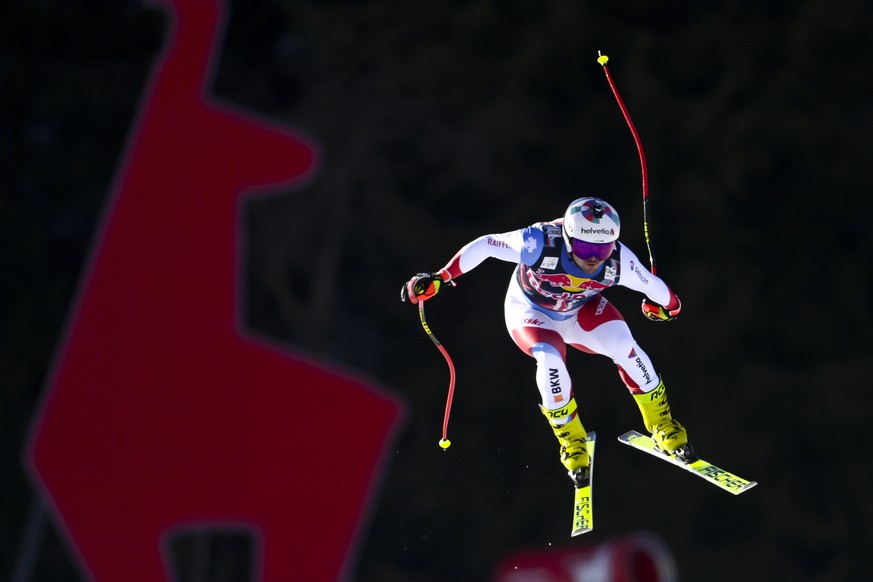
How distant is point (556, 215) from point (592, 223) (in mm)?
7649

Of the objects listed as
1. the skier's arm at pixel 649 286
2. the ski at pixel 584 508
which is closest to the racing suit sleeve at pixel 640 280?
the skier's arm at pixel 649 286

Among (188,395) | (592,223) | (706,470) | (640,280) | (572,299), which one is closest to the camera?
(592,223)

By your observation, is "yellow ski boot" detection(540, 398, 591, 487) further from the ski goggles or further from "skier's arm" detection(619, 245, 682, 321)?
the ski goggles

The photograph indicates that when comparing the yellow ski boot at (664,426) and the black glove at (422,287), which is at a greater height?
the black glove at (422,287)

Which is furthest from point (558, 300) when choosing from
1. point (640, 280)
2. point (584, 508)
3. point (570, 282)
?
point (584, 508)

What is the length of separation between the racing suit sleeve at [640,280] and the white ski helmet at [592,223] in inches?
7.8

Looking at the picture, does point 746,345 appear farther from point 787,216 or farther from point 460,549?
point 460,549

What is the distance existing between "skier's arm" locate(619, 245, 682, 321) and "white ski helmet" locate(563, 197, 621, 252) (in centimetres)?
20

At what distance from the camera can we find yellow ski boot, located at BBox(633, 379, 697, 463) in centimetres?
673

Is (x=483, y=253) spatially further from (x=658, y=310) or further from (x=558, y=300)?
(x=658, y=310)

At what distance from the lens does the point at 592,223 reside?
6.10 m

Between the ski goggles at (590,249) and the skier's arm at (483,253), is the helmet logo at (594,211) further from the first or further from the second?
the skier's arm at (483,253)

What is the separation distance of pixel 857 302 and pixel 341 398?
16.1 ft

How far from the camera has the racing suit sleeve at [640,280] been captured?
20.7 ft
